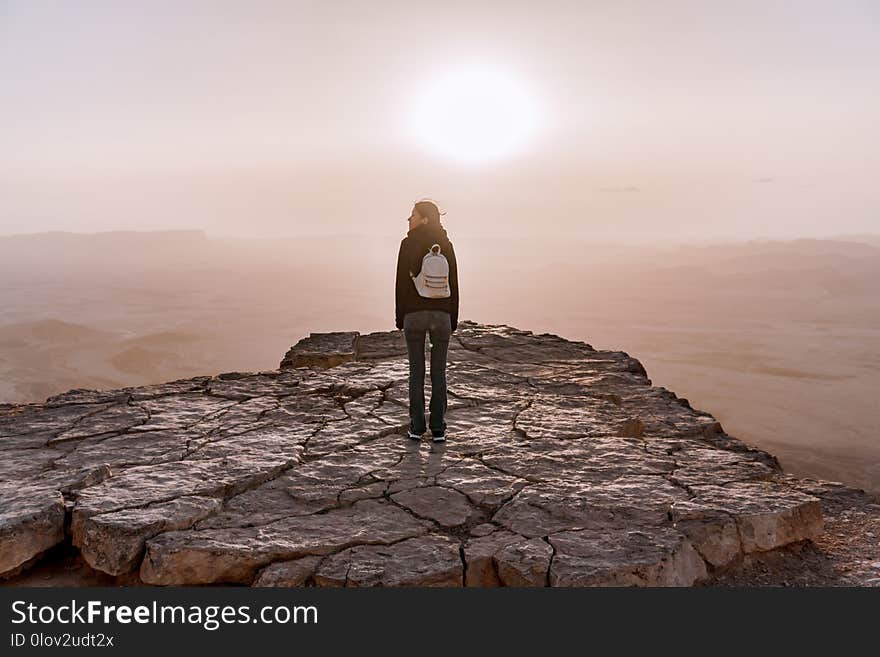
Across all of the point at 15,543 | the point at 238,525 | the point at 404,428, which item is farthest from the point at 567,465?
the point at 15,543

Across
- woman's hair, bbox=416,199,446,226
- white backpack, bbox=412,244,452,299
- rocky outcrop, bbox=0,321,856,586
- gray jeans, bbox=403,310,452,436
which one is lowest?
rocky outcrop, bbox=0,321,856,586

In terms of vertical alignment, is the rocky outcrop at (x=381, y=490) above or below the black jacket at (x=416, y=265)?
below

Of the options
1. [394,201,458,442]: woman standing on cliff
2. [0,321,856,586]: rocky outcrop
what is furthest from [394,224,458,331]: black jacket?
[0,321,856,586]: rocky outcrop

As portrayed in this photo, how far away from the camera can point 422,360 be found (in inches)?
147

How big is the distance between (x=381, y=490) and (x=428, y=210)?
171 centimetres

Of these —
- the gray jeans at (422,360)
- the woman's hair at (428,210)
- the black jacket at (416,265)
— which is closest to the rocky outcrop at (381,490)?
the gray jeans at (422,360)

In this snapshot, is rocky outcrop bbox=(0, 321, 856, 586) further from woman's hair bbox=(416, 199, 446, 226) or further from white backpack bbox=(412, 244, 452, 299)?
woman's hair bbox=(416, 199, 446, 226)

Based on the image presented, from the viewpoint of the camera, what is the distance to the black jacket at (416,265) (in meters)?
3.55

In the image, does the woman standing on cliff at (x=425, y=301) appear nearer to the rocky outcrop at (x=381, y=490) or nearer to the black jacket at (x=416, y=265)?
the black jacket at (x=416, y=265)

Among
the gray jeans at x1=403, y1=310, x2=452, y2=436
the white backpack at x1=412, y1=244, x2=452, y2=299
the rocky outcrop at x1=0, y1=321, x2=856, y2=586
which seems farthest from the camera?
the gray jeans at x1=403, y1=310, x2=452, y2=436

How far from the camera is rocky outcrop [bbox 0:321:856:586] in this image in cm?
245

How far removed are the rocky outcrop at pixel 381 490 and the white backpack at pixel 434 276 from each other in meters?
0.99

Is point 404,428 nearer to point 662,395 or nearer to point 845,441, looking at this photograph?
point 662,395

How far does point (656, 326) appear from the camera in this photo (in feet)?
138
